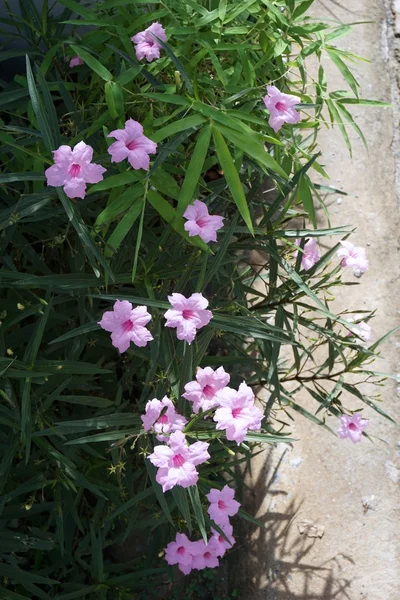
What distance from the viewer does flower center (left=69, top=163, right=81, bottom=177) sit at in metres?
1.24

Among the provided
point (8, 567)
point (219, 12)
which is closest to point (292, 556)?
point (8, 567)

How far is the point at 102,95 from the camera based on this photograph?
160 cm

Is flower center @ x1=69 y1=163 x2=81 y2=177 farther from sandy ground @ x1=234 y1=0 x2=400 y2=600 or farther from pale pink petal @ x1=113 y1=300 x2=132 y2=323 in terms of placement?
sandy ground @ x1=234 y1=0 x2=400 y2=600

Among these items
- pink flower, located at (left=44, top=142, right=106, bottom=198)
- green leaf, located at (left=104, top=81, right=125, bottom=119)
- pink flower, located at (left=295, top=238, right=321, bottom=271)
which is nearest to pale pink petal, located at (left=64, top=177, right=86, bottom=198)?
pink flower, located at (left=44, top=142, right=106, bottom=198)

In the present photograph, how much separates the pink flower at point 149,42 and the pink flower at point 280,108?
227mm

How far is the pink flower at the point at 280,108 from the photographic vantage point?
1.41 metres

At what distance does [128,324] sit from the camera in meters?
1.28

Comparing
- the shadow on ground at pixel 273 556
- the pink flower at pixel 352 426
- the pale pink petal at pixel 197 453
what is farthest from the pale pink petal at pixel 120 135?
the shadow on ground at pixel 273 556

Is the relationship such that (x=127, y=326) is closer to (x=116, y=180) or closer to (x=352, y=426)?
(x=116, y=180)

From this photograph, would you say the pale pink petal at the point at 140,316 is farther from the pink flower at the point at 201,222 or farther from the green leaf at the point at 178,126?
the green leaf at the point at 178,126

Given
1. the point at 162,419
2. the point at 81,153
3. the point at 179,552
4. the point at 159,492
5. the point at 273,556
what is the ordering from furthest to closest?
the point at 273,556 < the point at 179,552 < the point at 159,492 < the point at 162,419 < the point at 81,153

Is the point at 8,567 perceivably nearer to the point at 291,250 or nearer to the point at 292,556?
the point at 292,556

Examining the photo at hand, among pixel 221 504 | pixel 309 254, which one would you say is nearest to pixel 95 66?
pixel 309 254

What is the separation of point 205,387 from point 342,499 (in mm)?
827
